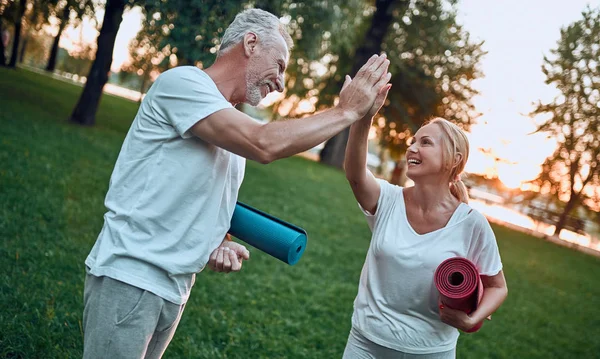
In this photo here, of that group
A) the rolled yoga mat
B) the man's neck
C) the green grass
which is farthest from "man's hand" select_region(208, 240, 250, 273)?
the green grass

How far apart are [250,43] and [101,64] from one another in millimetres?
13292

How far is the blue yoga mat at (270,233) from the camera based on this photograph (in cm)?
219

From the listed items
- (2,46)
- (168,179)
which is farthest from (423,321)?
(2,46)

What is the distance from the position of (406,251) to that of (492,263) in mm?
444

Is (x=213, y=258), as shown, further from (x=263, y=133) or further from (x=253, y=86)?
(x=253, y=86)

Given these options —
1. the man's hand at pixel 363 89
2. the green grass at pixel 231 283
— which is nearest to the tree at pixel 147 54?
the green grass at pixel 231 283

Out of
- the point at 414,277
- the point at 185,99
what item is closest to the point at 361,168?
the point at 414,277

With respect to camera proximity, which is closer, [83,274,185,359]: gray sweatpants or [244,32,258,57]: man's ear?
[83,274,185,359]: gray sweatpants

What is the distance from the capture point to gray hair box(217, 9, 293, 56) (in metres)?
2.20

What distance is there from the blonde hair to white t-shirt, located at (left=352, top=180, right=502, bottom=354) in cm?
23

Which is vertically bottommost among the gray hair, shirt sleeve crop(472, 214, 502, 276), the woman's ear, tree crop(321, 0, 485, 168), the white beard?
shirt sleeve crop(472, 214, 502, 276)

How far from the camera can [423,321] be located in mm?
2584

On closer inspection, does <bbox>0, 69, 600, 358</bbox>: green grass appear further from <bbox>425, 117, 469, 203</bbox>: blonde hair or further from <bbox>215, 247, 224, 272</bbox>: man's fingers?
<bbox>425, 117, 469, 203</bbox>: blonde hair

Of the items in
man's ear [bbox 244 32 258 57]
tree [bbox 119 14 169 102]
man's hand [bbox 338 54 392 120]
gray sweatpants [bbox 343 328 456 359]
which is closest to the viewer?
man's hand [bbox 338 54 392 120]
